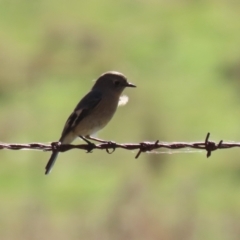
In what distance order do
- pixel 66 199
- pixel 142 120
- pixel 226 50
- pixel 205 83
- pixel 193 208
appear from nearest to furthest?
pixel 193 208 < pixel 66 199 < pixel 142 120 < pixel 205 83 < pixel 226 50

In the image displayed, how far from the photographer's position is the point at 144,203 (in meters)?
15.4

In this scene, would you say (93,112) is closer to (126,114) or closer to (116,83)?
(116,83)

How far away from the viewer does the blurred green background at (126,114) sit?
48.4ft

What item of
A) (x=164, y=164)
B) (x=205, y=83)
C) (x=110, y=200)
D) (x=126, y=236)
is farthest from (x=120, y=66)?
(x=126, y=236)

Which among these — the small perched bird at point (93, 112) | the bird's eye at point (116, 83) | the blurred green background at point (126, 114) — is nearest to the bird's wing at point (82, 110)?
the small perched bird at point (93, 112)

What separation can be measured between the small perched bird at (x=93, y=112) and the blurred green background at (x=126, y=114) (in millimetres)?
4036

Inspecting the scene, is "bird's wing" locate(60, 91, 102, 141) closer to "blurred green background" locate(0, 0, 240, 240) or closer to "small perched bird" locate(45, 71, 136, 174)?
"small perched bird" locate(45, 71, 136, 174)

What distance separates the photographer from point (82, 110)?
9328 millimetres

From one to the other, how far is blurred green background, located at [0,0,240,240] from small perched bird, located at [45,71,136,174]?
4036 mm

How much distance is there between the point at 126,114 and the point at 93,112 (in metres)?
10.2

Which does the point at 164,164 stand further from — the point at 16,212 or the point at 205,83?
the point at 205,83

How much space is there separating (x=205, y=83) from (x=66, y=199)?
23.9ft

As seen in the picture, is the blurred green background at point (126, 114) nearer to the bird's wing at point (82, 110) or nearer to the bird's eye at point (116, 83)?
the bird's eye at point (116, 83)

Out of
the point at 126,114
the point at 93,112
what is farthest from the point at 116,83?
the point at 126,114
